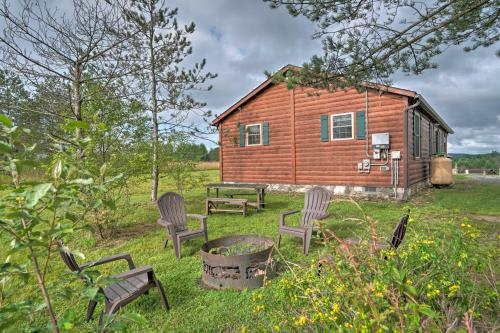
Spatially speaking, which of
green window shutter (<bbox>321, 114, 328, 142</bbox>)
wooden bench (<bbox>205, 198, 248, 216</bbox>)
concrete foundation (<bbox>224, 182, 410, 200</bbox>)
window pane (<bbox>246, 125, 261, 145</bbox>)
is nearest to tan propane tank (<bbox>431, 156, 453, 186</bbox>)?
concrete foundation (<bbox>224, 182, 410, 200</bbox>)

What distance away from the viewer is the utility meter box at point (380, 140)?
9.42 meters

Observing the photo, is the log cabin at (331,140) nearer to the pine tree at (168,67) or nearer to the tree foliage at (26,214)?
the pine tree at (168,67)

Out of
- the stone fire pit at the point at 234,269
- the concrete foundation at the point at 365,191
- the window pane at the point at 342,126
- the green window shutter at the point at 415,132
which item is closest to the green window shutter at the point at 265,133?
the concrete foundation at the point at 365,191

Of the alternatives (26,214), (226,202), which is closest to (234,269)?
(26,214)

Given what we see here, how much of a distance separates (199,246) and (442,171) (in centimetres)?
1153

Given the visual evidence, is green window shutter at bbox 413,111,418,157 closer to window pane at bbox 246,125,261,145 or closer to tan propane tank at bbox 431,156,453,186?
tan propane tank at bbox 431,156,453,186

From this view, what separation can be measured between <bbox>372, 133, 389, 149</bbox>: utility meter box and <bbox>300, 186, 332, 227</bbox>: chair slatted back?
530 centimetres

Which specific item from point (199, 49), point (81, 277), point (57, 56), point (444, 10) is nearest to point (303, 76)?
point (444, 10)

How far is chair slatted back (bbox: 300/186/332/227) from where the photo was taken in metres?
5.21

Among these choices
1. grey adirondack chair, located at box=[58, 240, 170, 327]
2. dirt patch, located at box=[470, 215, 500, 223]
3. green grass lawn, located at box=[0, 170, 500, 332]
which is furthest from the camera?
dirt patch, located at box=[470, 215, 500, 223]

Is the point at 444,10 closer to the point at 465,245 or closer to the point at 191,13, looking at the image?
the point at 465,245

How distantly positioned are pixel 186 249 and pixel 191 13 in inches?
348

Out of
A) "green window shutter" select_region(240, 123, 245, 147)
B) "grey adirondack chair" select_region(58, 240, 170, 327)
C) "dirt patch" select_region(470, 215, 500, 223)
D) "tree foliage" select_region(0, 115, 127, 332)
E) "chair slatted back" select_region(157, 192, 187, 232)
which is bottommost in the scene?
"dirt patch" select_region(470, 215, 500, 223)

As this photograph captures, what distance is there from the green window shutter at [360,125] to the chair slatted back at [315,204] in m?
5.58
